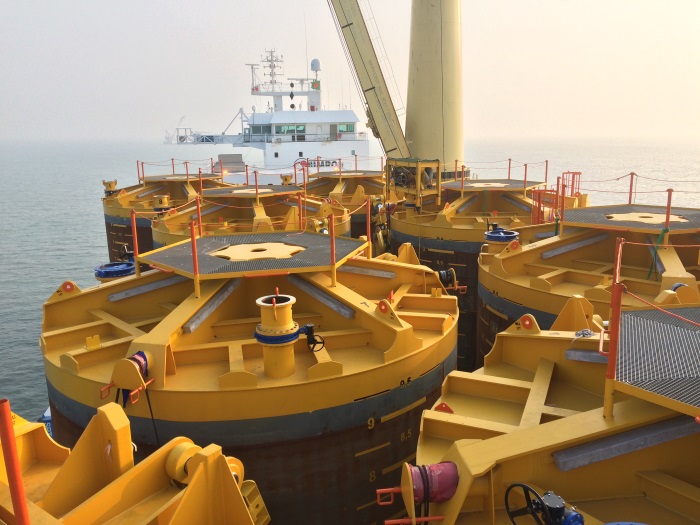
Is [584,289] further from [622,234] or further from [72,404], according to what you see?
[72,404]

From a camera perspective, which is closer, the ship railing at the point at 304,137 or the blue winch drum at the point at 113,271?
the blue winch drum at the point at 113,271

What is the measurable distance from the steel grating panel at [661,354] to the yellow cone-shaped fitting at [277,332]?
3749 mm

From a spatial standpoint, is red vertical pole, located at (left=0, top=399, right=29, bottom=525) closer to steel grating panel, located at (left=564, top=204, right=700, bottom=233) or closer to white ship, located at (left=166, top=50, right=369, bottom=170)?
steel grating panel, located at (left=564, top=204, right=700, bottom=233)

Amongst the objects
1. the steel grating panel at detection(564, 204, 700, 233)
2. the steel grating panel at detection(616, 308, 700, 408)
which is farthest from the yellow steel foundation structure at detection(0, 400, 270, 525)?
the steel grating panel at detection(564, 204, 700, 233)

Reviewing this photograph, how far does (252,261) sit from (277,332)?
2.35 metres

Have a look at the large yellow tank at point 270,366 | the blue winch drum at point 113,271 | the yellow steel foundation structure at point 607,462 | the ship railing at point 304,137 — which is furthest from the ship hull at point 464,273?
the ship railing at point 304,137

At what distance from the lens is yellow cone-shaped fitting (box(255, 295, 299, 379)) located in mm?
7207

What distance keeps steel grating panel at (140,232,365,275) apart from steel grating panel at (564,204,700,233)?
4892mm

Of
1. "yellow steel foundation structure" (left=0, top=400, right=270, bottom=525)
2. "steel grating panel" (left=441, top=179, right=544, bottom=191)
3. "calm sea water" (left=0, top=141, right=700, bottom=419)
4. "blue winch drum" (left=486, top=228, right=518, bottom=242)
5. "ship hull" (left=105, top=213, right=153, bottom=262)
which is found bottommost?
"calm sea water" (left=0, top=141, right=700, bottom=419)

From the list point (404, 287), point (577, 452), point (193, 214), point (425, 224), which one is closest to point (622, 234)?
point (404, 287)

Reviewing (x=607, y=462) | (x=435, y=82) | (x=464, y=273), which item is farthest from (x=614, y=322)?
(x=435, y=82)

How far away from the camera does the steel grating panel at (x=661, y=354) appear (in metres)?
4.70

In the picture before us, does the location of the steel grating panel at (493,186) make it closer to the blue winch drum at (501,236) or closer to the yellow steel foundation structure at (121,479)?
the blue winch drum at (501,236)

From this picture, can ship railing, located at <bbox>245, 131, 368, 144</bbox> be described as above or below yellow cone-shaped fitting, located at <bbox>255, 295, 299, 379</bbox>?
above
